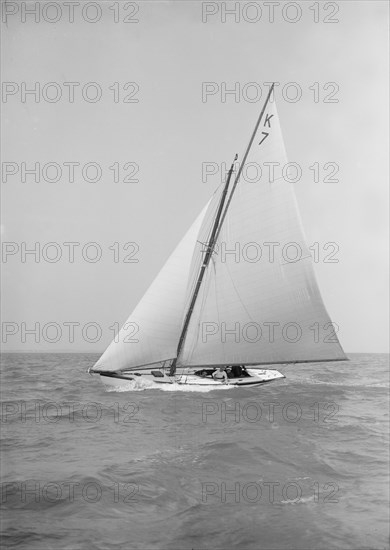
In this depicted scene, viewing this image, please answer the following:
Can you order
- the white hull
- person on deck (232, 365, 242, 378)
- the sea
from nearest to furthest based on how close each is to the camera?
1. the sea
2. the white hull
3. person on deck (232, 365, 242, 378)

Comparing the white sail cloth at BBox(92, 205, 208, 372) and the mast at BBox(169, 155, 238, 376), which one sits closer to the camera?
the white sail cloth at BBox(92, 205, 208, 372)

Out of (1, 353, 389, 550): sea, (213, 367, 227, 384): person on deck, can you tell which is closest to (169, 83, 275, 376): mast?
(213, 367, 227, 384): person on deck

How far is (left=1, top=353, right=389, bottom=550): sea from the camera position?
7.33 meters

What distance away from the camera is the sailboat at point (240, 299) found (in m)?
23.8

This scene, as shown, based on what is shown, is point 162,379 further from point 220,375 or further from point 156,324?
point 156,324

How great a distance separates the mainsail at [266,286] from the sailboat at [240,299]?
48 mm

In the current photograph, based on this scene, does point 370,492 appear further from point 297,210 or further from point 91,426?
point 297,210

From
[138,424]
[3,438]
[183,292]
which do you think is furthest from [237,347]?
[3,438]

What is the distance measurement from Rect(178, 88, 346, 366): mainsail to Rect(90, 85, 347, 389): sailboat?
48 millimetres

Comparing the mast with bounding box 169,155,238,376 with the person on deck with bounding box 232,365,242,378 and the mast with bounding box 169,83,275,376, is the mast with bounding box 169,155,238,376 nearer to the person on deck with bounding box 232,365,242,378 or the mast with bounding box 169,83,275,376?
the mast with bounding box 169,83,275,376

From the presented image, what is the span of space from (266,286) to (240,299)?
59.7 inches

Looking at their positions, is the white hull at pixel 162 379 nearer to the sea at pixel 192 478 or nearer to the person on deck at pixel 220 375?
the person on deck at pixel 220 375

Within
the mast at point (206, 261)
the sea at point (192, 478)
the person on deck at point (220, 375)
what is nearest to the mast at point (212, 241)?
the mast at point (206, 261)

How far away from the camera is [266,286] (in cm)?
2366
